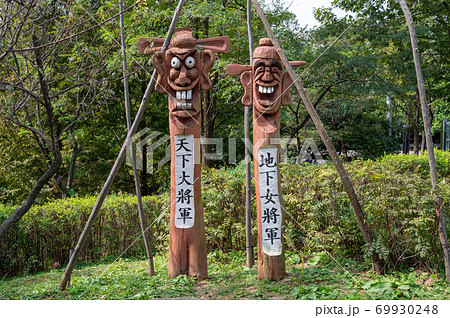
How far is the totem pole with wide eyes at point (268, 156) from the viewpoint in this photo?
4633 millimetres

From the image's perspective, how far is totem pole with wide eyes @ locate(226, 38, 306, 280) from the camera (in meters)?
4.63

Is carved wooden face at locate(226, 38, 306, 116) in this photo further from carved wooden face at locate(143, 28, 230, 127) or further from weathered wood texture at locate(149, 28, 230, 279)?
weathered wood texture at locate(149, 28, 230, 279)

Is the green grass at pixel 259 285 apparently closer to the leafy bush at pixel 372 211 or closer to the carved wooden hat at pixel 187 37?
the leafy bush at pixel 372 211

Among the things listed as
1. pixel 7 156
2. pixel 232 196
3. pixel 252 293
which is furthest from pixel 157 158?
pixel 252 293

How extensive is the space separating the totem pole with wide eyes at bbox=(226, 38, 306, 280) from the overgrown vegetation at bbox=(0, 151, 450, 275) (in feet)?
1.05

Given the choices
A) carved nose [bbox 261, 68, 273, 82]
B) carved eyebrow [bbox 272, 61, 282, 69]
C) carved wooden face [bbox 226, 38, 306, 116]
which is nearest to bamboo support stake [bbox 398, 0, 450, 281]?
carved wooden face [bbox 226, 38, 306, 116]

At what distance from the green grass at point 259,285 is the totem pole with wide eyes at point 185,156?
280 mm

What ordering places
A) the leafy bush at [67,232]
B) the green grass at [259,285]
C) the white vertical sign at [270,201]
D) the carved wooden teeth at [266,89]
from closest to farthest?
the green grass at [259,285] < the white vertical sign at [270,201] < the carved wooden teeth at [266,89] < the leafy bush at [67,232]

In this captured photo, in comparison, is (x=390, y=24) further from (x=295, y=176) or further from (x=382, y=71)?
(x=295, y=176)

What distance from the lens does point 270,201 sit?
4.65 m

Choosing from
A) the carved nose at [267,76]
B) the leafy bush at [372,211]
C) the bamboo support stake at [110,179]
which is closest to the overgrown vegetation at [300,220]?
the leafy bush at [372,211]

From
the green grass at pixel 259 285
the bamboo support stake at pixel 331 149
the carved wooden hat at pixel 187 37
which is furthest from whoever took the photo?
the carved wooden hat at pixel 187 37

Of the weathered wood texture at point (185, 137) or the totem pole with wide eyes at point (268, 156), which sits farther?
the weathered wood texture at point (185, 137)

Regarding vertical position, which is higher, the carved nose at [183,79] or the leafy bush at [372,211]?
the carved nose at [183,79]
